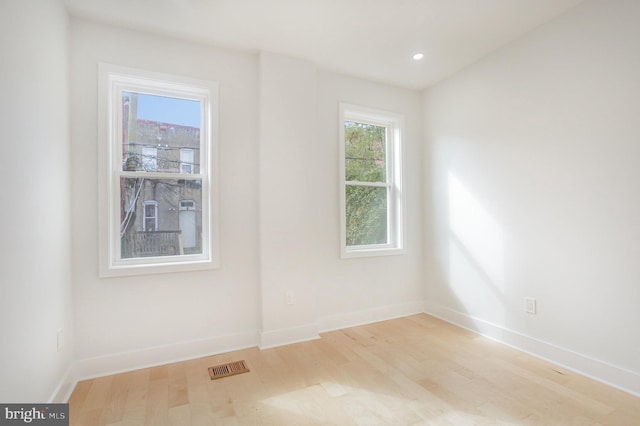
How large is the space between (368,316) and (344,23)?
2.89m

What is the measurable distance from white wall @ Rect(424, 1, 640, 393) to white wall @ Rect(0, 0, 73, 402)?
3485mm

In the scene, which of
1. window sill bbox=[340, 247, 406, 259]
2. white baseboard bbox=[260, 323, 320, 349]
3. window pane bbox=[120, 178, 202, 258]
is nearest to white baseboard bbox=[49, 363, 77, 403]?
window pane bbox=[120, 178, 202, 258]

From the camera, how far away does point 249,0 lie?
7.12 feet

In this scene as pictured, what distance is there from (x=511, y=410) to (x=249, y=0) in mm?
3233

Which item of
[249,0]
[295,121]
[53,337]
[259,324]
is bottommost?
[259,324]

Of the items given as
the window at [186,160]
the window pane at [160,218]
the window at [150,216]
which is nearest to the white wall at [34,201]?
the window pane at [160,218]

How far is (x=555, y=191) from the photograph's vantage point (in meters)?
2.46

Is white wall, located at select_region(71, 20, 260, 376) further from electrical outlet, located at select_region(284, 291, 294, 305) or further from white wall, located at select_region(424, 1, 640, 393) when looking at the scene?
white wall, located at select_region(424, 1, 640, 393)

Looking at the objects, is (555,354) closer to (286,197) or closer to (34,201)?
(286,197)

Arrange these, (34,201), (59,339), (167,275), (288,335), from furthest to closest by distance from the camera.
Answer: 1. (288,335)
2. (167,275)
3. (59,339)
4. (34,201)

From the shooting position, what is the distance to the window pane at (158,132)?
8.38ft

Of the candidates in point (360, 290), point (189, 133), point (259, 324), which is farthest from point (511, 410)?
point (189, 133)

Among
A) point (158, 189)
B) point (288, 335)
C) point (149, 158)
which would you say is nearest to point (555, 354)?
point (288, 335)

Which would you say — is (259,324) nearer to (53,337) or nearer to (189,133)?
(53,337)
